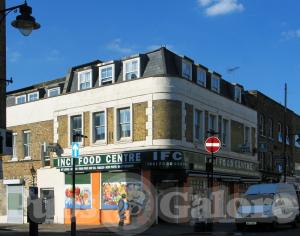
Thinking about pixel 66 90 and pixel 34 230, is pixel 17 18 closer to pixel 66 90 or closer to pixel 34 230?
pixel 34 230

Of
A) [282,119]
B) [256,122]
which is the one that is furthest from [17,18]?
[282,119]

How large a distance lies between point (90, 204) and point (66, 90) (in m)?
7.29

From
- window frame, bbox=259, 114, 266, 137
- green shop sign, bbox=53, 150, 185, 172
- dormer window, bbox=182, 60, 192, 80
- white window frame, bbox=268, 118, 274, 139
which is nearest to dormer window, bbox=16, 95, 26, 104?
green shop sign, bbox=53, 150, 185, 172

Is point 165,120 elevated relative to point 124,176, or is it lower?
elevated

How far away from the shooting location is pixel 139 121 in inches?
1191

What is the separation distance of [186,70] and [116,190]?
25.7 ft

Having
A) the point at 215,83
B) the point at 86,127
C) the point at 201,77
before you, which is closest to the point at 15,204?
the point at 86,127

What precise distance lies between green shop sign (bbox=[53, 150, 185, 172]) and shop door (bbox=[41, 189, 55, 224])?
3721 mm

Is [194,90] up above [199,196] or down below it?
above

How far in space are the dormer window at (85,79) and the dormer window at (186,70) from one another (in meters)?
5.68

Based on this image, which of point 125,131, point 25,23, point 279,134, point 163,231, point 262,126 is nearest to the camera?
point 25,23

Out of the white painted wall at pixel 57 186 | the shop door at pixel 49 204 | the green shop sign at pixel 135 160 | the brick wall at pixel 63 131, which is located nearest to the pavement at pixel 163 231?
the green shop sign at pixel 135 160

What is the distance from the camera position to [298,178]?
167 feet

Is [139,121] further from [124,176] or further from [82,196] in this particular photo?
[82,196]
